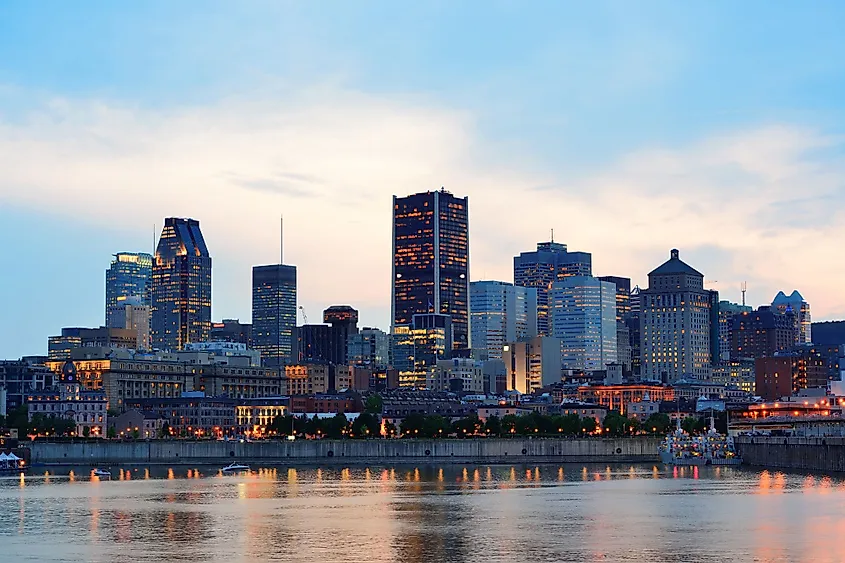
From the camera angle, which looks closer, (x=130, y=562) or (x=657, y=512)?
(x=130, y=562)

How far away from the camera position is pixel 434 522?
4808 inches

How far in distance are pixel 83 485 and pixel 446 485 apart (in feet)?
144

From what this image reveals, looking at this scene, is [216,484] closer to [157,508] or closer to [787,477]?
[157,508]

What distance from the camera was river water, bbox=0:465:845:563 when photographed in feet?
325

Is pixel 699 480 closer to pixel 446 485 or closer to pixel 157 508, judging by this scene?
pixel 446 485

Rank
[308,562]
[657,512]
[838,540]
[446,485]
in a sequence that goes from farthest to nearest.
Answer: [446,485] < [657,512] < [838,540] < [308,562]

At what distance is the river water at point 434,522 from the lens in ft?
325

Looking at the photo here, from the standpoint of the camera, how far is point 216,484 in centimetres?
18938

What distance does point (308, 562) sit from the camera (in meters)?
94.2

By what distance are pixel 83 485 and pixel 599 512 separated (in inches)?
3179

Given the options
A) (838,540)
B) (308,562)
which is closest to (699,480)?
(838,540)

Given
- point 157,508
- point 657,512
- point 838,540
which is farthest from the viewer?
point 157,508

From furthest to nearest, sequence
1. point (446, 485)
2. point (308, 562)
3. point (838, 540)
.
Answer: point (446, 485) → point (838, 540) → point (308, 562)

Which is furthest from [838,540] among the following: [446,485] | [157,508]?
[446,485]
